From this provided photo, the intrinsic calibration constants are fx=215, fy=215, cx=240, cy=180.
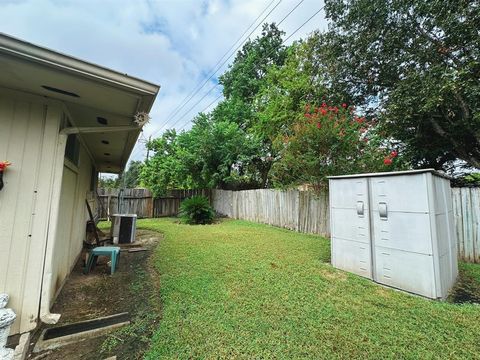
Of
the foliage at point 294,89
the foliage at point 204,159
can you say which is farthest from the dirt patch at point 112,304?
the foliage at point 294,89

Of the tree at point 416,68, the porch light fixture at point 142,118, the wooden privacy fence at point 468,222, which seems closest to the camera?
the porch light fixture at point 142,118

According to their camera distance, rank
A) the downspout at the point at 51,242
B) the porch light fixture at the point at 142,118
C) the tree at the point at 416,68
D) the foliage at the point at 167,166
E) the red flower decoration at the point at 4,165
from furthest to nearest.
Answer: the foliage at the point at 167,166
the tree at the point at 416,68
the porch light fixture at the point at 142,118
the downspout at the point at 51,242
the red flower decoration at the point at 4,165

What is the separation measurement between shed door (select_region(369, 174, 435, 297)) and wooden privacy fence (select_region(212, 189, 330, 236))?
10.0 ft

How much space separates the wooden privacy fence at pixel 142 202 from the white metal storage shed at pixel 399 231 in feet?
33.0

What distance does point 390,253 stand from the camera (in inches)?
122

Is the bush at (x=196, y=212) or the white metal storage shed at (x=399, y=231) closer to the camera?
the white metal storage shed at (x=399, y=231)

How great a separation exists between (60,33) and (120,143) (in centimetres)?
226

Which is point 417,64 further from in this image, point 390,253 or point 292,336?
point 292,336

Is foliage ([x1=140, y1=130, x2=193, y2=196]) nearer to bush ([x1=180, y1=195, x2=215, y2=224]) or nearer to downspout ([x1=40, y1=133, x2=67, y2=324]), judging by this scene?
bush ([x1=180, y1=195, x2=215, y2=224])

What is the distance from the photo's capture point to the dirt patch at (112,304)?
6.14 feet

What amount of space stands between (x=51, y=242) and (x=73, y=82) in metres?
1.68

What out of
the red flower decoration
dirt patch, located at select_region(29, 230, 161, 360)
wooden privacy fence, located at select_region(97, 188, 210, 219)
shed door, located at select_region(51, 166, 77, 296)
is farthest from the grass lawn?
wooden privacy fence, located at select_region(97, 188, 210, 219)

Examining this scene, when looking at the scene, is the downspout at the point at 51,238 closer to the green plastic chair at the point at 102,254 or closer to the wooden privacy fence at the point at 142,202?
the green plastic chair at the point at 102,254

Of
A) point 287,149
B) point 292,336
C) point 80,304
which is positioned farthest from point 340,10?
point 80,304
